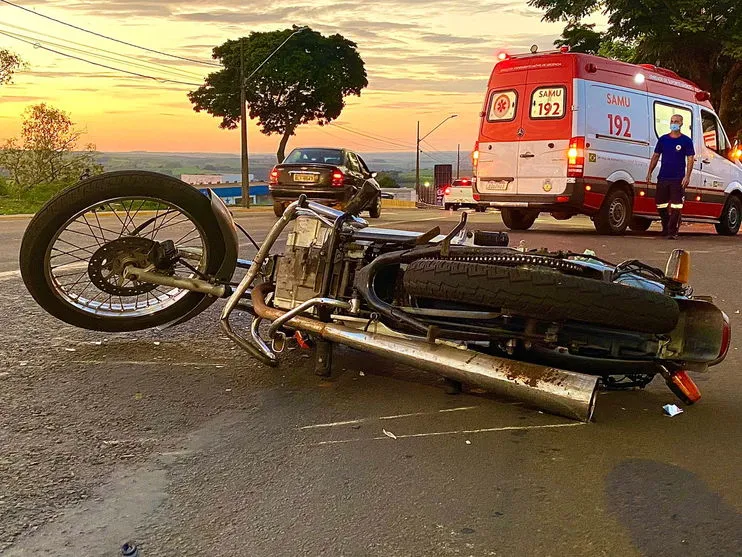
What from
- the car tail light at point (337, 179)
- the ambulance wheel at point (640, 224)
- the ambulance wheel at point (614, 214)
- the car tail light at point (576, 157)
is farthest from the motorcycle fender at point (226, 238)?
the car tail light at point (337, 179)

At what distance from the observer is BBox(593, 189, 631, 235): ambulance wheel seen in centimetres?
1197

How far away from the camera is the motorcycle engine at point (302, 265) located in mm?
3600

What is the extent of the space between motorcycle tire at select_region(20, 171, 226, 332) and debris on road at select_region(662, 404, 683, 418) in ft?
7.61

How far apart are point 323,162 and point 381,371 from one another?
1301 cm

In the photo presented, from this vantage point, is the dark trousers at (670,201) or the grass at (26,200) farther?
the grass at (26,200)

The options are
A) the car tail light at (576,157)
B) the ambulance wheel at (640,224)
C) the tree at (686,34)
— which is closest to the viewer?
the car tail light at (576,157)

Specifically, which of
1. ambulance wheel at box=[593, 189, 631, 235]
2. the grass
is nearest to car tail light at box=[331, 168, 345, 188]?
ambulance wheel at box=[593, 189, 631, 235]

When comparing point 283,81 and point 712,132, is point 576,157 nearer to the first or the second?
Result: point 712,132

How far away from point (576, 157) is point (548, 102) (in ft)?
3.08

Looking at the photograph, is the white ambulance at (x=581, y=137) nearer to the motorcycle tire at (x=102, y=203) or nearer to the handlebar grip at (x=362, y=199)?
the handlebar grip at (x=362, y=199)

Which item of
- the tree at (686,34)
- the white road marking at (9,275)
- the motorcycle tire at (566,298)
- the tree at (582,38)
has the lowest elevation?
the white road marking at (9,275)

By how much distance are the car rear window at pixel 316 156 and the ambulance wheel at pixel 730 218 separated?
25.0ft

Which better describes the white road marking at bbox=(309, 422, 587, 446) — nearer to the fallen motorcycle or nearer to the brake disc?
the fallen motorcycle

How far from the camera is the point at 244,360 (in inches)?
157
